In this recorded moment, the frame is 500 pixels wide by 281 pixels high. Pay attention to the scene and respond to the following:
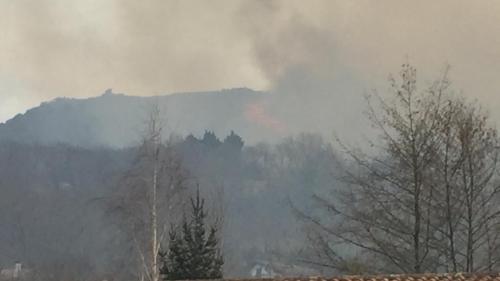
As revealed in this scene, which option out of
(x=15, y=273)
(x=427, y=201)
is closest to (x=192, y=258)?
(x=427, y=201)

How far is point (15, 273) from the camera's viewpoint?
61719 mm

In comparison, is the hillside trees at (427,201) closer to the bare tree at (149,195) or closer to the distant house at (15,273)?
the bare tree at (149,195)

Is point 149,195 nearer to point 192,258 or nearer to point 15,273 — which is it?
point 192,258

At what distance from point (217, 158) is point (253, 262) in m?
44.7

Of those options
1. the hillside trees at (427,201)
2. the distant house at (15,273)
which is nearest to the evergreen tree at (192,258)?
the hillside trees at (427,201)

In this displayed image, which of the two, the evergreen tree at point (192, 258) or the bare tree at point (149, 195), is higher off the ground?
the bare tree at point (149, 195)

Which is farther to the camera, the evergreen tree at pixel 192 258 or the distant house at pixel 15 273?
the distant house at pixel 15 273

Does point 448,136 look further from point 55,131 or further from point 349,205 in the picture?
point 55,131

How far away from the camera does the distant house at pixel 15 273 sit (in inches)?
2261

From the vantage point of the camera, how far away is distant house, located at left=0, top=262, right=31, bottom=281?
188ft

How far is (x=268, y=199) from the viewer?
98438mm

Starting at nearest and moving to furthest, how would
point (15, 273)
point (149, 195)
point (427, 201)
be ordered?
point (427, 201), point (149, 195), point (15, 273)

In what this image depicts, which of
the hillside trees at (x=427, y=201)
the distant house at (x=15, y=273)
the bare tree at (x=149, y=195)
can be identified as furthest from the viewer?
the distant house at (x=15, y=273)

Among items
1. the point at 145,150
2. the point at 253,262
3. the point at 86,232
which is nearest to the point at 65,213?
the point at 86,232
